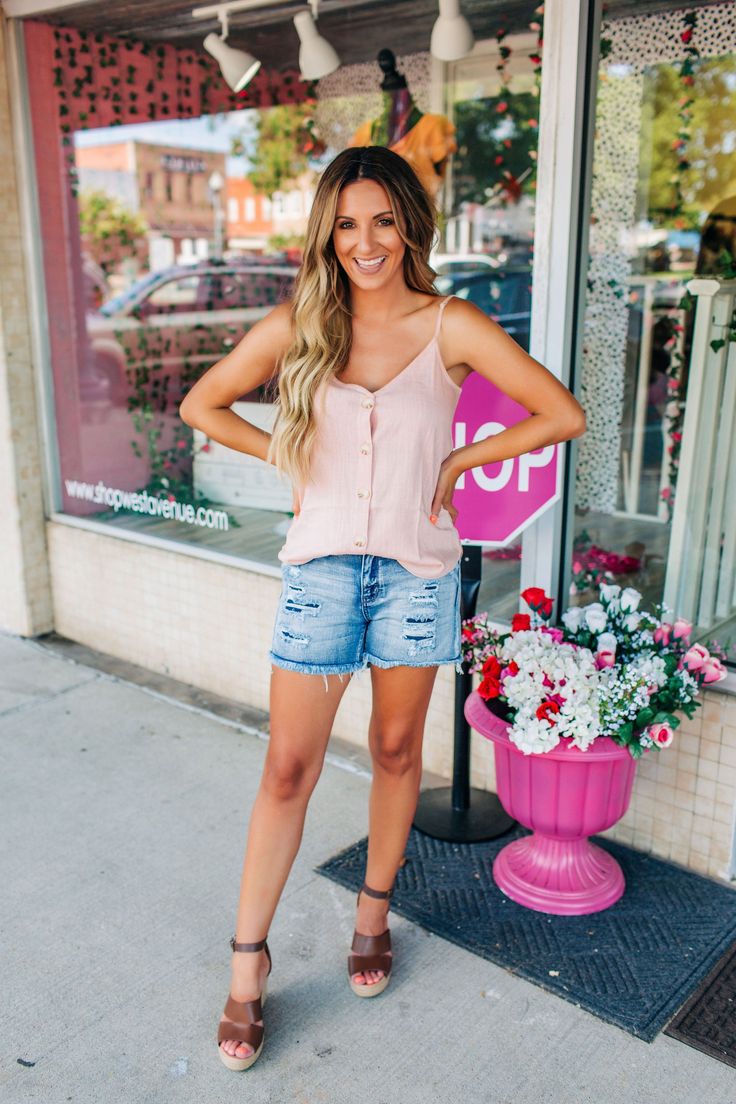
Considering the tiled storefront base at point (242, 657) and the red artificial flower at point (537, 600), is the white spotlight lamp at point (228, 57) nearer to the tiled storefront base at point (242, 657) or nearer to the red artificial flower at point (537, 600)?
the tiled storefront base at point (242, 657)

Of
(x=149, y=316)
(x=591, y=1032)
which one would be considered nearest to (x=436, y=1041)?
(x=591, y=1032)

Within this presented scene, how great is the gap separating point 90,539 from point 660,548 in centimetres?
233

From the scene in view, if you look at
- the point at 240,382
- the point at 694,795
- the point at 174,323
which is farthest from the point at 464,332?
the point at 174,323

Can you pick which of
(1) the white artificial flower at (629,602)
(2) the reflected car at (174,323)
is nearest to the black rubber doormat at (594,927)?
(1) the white artificial flower at (629,602)

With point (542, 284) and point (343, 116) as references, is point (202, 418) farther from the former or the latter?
point (343, 116)

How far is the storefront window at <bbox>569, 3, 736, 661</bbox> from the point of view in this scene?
9.99 feet

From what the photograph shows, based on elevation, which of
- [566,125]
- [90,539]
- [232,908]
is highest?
[566,125]

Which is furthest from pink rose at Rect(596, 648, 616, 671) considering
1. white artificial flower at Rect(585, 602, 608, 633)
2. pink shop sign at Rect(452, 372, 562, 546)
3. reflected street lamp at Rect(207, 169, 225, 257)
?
reflected street lamp at Rect(207, 169, 225, 257)

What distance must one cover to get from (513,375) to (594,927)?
4.55 ft

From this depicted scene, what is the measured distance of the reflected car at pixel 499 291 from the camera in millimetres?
3902

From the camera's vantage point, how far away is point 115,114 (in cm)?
443

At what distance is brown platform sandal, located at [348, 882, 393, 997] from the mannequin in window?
9.47 ft

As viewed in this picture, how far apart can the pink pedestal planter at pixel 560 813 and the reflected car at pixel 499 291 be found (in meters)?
1.62

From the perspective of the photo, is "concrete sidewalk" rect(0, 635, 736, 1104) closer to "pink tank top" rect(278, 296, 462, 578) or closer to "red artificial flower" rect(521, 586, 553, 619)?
"red artificial flower" rect(521, 586, 553, 619)
